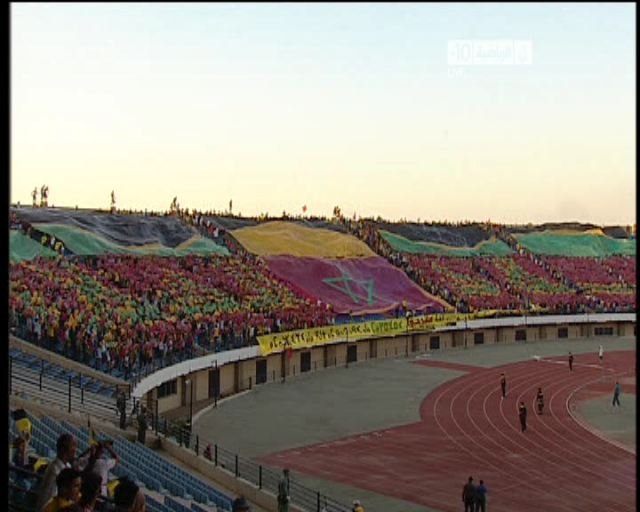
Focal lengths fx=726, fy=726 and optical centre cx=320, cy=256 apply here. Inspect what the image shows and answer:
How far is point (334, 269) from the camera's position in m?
55.8

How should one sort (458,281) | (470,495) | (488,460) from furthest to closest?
(458,281), (488,460), (470,495)

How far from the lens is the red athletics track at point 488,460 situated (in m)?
19.5

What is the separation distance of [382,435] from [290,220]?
3716cm

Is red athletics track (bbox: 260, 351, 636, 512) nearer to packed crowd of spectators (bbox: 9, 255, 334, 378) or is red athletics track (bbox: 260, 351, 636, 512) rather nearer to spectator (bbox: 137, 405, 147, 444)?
spectator (bbox: 137, 405, 147, 444)

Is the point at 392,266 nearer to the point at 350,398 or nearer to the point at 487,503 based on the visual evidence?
the point at 350,398

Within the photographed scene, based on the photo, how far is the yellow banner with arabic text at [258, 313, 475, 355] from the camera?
38375 millimetres

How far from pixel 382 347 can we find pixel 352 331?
447 cm

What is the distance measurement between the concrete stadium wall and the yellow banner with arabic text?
58cm

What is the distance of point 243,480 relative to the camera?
18.9m

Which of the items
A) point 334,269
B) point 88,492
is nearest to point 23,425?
point 88,492

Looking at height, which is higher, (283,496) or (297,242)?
(297,242)

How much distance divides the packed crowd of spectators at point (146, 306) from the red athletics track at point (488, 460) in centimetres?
833

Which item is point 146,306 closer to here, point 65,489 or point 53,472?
point 53,472
